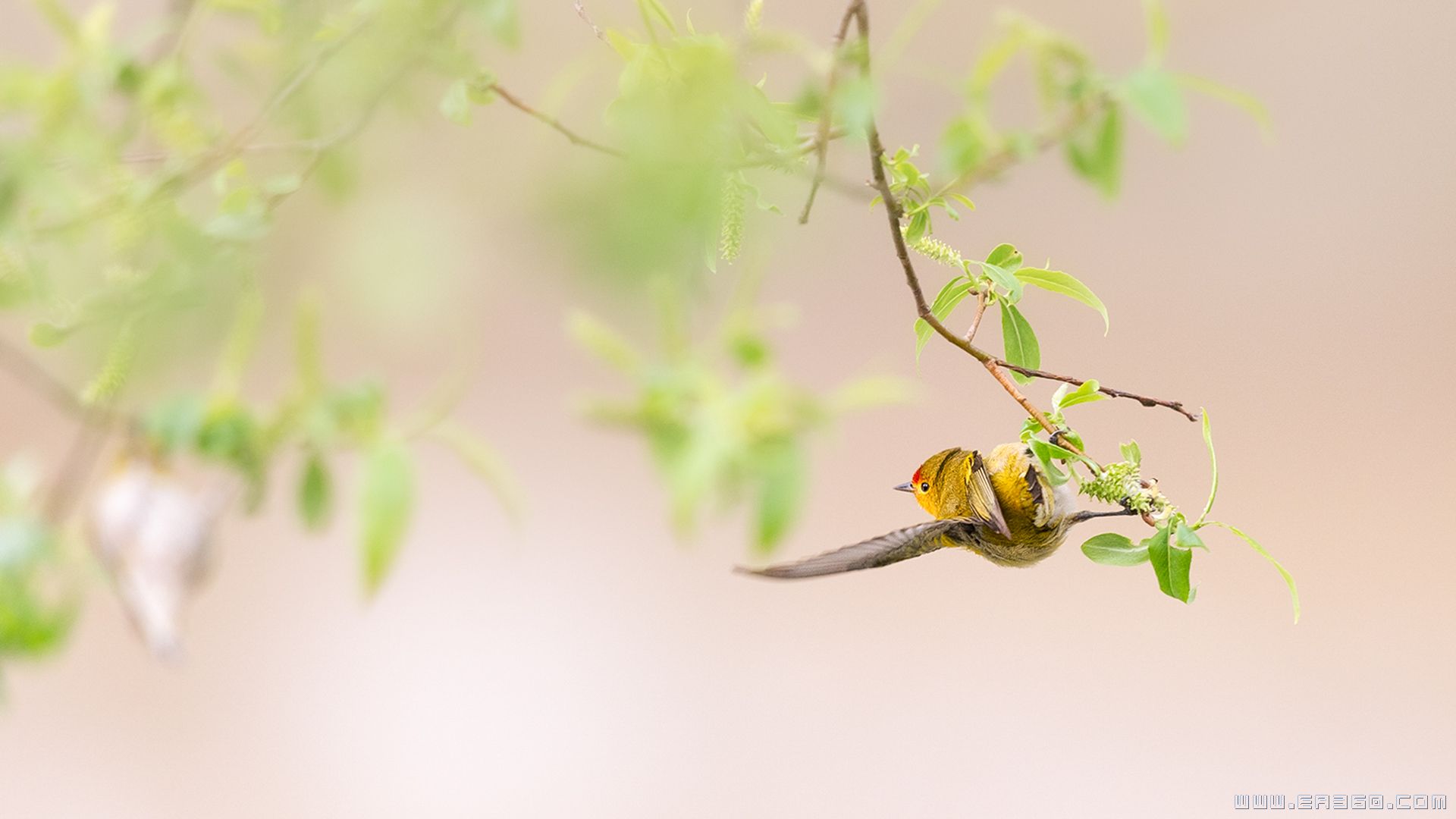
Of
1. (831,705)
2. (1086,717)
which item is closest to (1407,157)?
(1086,717)

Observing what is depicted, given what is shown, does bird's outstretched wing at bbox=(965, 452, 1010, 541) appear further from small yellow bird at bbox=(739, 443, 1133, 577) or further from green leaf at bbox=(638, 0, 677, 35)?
→ green leaf at bbox=(638, 0, 677, 35)

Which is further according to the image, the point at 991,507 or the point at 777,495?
the point at 991,507

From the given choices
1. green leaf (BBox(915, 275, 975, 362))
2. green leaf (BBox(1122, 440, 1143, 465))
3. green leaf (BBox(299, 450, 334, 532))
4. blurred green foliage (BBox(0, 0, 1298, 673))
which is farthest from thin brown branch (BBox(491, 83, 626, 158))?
green leaf (BBox(1122, 440, 1143, 465))

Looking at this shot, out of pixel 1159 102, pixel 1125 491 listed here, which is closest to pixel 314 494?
pixel 1159 102

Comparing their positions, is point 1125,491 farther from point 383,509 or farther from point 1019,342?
point 383,509

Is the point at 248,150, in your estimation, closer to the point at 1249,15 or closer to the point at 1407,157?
the point at 1249,15
